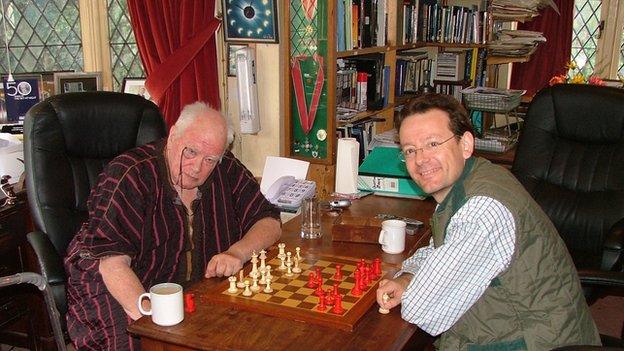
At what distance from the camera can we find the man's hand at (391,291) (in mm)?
1558

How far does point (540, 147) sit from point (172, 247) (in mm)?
1615

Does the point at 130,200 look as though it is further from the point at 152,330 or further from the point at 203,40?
the point at 203,40

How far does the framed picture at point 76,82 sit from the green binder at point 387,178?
135 cm

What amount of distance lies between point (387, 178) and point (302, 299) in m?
1.14

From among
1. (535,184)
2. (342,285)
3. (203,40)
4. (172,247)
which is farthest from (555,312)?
(203,40)

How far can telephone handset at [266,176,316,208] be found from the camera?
241cm

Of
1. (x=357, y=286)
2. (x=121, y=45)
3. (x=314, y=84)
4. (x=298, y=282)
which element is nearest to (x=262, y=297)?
(x=298, y=282)

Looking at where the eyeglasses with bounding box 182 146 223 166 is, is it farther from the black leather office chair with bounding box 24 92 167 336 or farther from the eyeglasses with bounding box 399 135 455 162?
the eyeglasses with bounding box 399 135 455 162

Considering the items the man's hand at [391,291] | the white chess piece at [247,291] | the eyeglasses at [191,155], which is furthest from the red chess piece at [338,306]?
the eyeglasses at [191,155]

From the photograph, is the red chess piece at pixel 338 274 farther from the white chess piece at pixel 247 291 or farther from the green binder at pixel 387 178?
the green binder at pixel 387 178

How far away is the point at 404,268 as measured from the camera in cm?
175

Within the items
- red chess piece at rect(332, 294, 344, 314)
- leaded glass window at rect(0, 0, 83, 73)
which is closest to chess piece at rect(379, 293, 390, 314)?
red chess piece at rect(332, 294, 344, 314)

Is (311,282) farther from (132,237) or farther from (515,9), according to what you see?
(515,9)

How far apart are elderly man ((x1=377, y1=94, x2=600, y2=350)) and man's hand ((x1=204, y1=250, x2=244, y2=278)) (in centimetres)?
45
